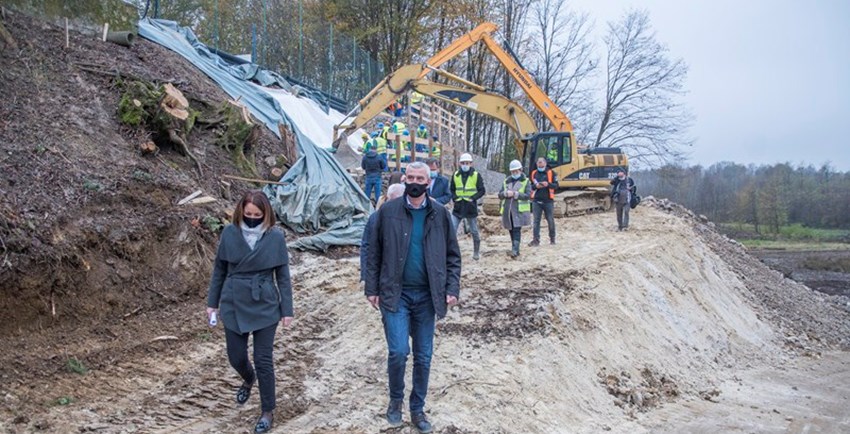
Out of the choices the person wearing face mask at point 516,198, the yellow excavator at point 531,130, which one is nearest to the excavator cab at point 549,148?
the yellow excavator at point 531,130

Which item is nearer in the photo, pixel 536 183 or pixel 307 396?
pixel 307 396

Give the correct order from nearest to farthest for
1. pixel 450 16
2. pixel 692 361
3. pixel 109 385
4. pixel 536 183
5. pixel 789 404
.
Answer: pixel 109 385 < pixel 789 404 < pixel 692 361 < pixel 536 183 < pixel 450 16

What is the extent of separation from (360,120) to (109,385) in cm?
1073

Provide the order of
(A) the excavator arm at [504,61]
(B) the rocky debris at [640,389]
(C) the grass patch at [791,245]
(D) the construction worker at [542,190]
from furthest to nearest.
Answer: (C) the grass patch at [791,245] → (A) the excavator arm at [504,61] → (D) the construction worker at [542,190] → (B) the rocky debris at [640,389]

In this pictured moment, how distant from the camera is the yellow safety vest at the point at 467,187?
953 centimetres

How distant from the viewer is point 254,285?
435cm

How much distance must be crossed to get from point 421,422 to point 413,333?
0.66 m

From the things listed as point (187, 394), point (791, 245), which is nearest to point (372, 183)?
point (187, 394)

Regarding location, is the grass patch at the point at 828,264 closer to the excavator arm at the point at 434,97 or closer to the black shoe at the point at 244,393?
the excavator arm at the point at 434,97

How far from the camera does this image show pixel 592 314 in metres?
7.70

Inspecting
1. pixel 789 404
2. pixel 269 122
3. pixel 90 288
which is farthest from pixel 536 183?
pixel 90 288

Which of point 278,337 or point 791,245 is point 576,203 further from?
point 791,245

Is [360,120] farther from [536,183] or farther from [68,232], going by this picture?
[68,232]

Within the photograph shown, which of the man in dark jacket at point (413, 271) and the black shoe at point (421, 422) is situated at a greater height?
the man in dark jacket at point (413, 271)
